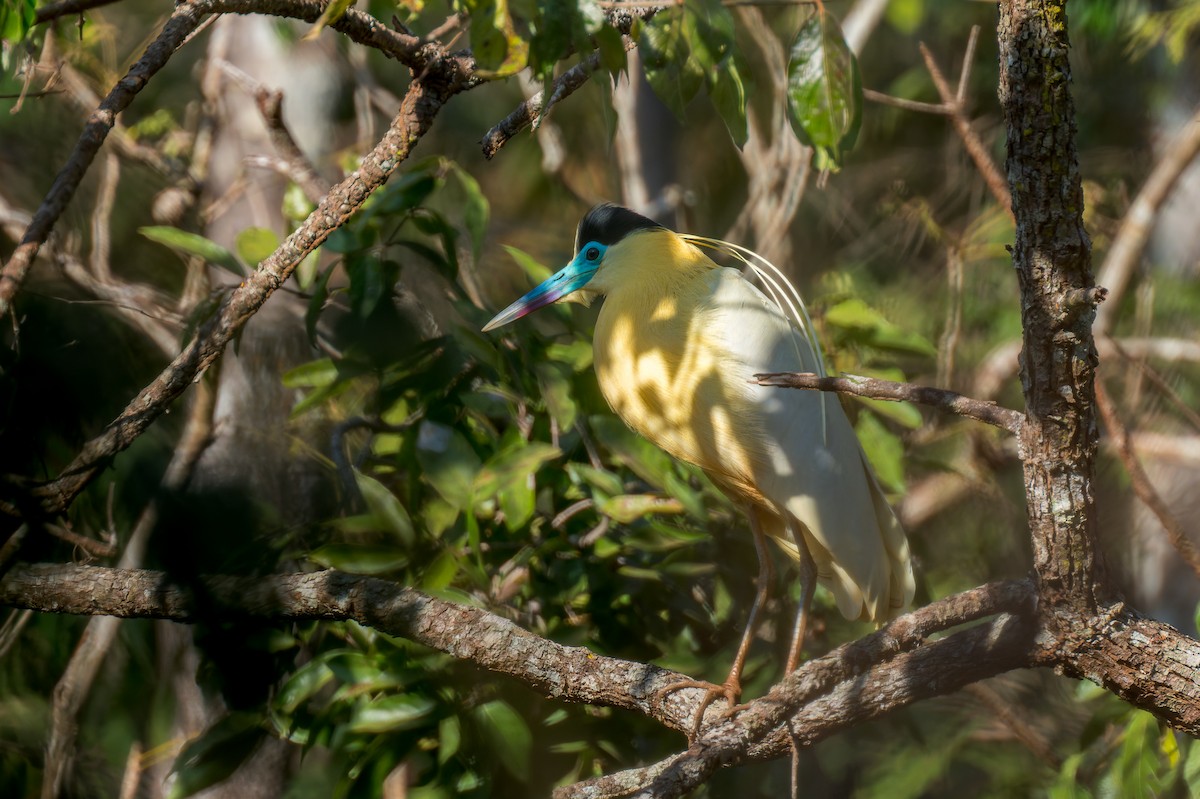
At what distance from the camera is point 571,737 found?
5.70ft

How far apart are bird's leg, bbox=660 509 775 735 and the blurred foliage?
0.25ft

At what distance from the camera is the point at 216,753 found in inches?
63.7

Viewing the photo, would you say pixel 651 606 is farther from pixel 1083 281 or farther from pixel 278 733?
pixel 1083 281

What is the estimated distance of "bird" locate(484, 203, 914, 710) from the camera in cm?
176

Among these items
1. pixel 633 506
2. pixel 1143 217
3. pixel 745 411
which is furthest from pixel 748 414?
pixel 1143 217

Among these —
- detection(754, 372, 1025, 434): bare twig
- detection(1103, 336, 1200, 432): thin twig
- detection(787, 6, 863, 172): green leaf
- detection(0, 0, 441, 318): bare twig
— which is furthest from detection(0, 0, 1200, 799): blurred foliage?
detection(1103, 336, 1200, 432): thin twig

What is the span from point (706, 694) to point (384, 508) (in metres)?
0.57

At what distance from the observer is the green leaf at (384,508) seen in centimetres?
163

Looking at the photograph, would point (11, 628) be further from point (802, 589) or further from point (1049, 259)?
point (1049, 259)

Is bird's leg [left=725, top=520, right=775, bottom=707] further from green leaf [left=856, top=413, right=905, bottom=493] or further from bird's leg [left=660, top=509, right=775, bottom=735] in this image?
green leaf [left=856, top=413, right=905, bottom=493]

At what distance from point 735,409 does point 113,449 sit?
3.13 feet

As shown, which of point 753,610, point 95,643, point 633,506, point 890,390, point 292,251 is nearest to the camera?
point 890,390

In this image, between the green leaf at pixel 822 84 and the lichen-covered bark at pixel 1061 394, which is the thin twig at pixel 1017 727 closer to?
the lichen-covered bark at pixel 1061 394

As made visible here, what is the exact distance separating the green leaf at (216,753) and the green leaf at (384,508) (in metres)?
0.37
